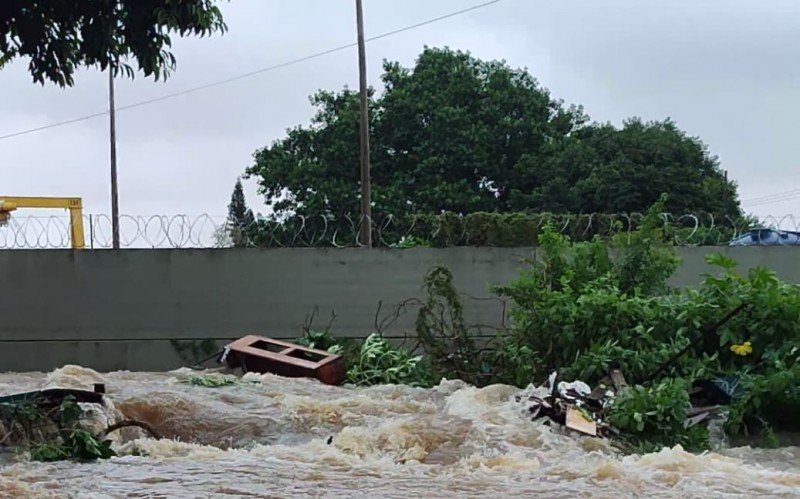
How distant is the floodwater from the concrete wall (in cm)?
278

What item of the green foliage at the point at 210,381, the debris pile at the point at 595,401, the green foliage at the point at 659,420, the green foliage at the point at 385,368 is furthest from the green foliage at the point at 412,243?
the green foliage at the point at 659,420

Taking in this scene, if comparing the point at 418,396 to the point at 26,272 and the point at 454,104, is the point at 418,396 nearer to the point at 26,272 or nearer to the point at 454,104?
the point at 26,272

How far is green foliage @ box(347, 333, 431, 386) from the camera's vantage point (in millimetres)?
10922

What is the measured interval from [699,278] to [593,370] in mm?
4371

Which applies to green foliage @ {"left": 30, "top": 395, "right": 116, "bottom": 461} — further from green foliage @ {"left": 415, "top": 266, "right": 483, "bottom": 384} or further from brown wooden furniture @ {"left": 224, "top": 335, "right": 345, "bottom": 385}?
green foliage @ {"left": 415, "top": 266, "right": 483, "bottom": 384}

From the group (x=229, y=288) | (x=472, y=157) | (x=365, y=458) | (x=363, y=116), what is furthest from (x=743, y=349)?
(x=472, y=157)

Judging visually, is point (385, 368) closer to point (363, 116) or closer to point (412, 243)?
point (412, 243)

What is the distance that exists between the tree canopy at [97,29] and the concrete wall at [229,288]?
6.06 metres

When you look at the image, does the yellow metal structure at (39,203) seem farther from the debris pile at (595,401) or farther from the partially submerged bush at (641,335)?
the debris pile at (595,401)

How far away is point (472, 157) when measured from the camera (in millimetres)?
31234

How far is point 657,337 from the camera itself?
927 centimetres

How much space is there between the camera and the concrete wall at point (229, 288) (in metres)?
12.4

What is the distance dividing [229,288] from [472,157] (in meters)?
19.7

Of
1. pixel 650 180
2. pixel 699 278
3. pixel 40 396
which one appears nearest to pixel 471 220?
pixel 699 278
